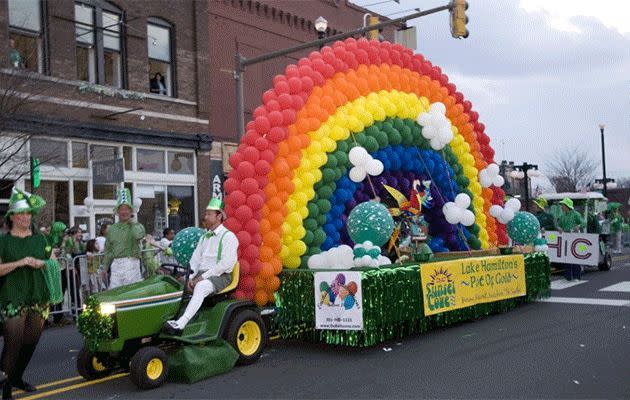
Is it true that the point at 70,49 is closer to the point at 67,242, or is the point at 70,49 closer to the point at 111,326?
the point at 67,242

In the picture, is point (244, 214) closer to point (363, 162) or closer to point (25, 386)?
point (363, 162)

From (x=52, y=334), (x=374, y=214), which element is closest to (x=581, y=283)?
(x=374, y=214)

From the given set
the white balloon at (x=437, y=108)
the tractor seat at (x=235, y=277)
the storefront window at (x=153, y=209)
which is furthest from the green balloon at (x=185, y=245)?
the storefront window at (x=153, y=209)

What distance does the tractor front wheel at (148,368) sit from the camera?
20.8 feet

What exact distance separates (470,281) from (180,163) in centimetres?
1254

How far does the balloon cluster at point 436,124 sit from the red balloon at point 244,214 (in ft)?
12.5

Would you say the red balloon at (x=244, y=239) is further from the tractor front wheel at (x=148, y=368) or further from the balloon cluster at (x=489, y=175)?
the balloon cluster at (x=489, y=175)

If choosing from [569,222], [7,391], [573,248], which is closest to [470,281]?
[7,391]

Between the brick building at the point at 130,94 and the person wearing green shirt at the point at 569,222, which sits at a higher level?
the brick building at the point at 130,94

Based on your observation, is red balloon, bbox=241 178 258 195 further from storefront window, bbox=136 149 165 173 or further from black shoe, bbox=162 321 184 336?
storefront window, bbox=136 149 165 173

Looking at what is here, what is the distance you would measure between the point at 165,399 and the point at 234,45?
18.0 m

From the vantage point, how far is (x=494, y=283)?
1036 cm

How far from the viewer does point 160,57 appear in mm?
20359

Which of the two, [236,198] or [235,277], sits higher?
[236,198]
